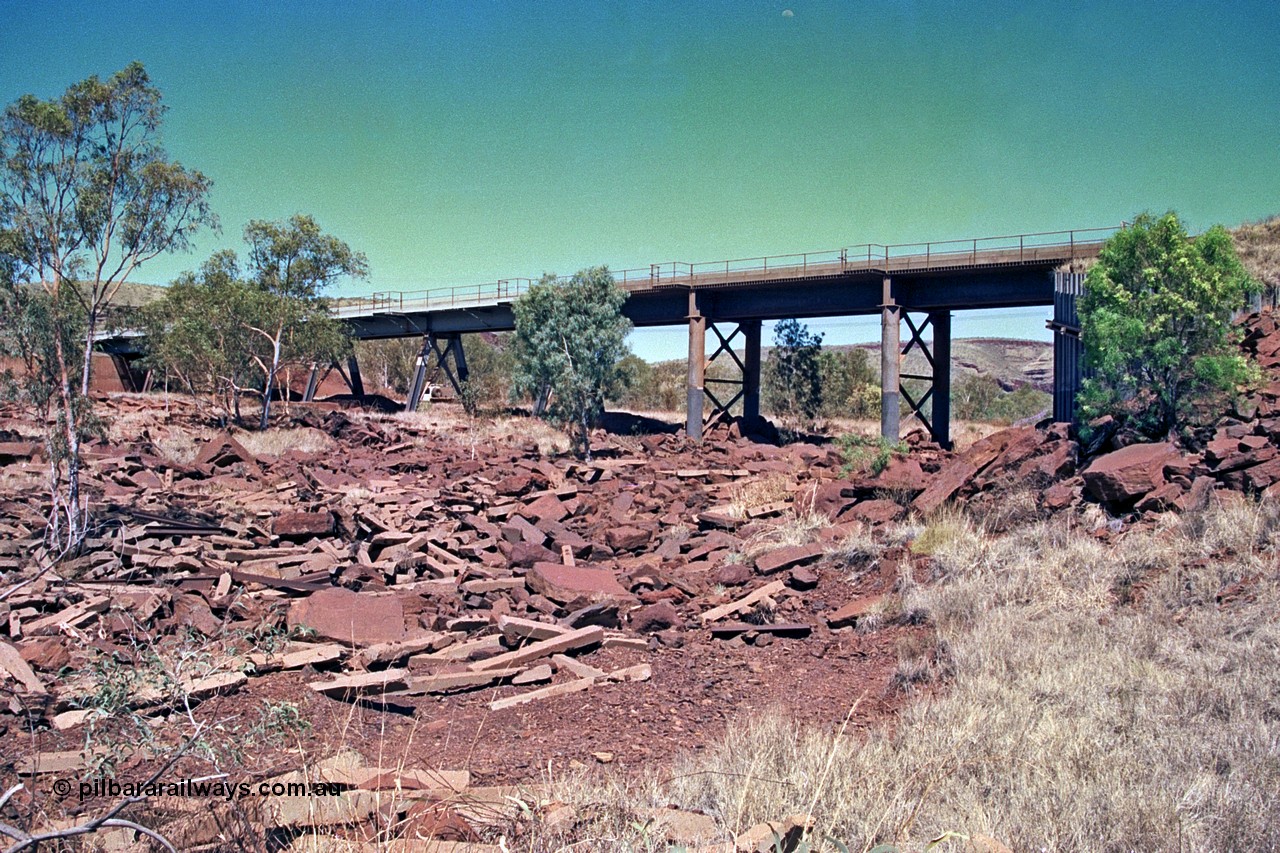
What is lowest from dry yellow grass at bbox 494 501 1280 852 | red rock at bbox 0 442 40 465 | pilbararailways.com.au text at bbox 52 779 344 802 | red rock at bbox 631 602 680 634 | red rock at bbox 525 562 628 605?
red rock at bbox 631 602 680 634

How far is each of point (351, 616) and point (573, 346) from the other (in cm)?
2079

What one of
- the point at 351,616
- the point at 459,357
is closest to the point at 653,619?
the point at 351,616

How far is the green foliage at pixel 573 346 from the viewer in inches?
1123

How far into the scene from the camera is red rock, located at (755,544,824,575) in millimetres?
11836

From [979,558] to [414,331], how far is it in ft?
125


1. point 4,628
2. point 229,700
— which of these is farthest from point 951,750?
point 4,628

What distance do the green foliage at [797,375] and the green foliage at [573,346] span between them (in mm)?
13058

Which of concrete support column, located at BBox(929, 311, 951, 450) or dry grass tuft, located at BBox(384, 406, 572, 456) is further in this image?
concrete support column, located at BBox(929, 311, 951, 450)

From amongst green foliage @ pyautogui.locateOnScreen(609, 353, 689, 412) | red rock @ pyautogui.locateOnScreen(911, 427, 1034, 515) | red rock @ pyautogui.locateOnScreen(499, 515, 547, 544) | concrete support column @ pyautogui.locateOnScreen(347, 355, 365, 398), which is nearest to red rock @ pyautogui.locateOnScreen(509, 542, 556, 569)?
red rock @ pyautogui.locateOnScreen(499, 515, 547, 544)

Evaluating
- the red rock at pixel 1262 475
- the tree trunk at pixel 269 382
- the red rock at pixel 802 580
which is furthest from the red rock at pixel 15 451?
the red rock at pixel 1262 475

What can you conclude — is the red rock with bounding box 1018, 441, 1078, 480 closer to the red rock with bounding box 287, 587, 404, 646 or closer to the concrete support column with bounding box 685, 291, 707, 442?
the red rock with bounding box 287, 587, 404, 646

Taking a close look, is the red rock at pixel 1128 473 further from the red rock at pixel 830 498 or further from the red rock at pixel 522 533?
the red rock at pixel 522 533

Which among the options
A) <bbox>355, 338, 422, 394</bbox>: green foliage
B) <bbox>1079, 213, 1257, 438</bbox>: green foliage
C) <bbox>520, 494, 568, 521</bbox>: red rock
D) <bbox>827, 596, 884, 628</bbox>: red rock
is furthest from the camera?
<bbox>355, 338, 422, 394</bbox>: green foliage

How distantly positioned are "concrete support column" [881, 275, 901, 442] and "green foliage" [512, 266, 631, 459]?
894cm
